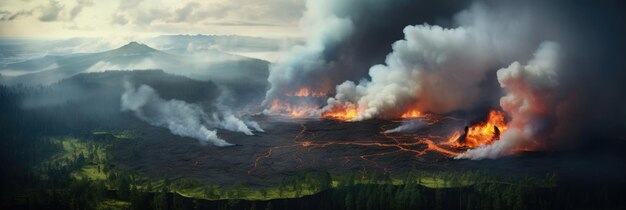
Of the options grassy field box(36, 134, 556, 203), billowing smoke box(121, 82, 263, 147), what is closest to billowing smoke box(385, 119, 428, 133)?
billowing smoke box(121, 82, 263, 147)

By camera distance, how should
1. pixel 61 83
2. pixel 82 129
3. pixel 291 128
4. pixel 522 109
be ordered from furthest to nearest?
1. pixel 61 83
2. pixel 82 129
3. pixel 291 128
4. pixel 522 109

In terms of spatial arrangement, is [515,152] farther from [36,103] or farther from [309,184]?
[36,103]

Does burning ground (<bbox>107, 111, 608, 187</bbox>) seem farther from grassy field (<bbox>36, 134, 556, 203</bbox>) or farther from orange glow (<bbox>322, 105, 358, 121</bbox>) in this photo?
orange glow (<bbox>322, 105, 358, 121</bbox>)

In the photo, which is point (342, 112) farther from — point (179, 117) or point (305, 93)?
point (179, 117)

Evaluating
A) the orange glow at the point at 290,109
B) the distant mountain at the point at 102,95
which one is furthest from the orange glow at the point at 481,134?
the distant mountain at the point at 102,95

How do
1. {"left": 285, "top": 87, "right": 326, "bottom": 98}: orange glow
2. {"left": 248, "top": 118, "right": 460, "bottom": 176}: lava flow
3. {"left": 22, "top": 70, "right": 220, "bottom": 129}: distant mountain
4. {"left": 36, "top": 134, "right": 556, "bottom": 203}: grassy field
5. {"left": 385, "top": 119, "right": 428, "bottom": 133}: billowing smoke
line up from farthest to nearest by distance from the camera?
{"left": 285, "top": 87, "right": 326, "bottom": 98}: orange glow
{"left": 22, "top": 70, "right": 220, "bottom": 129}: distant mountain
{"left": 385, "top": 119, "right": 428, "bottom": 133}: billowing smoke
{"left": 248, "top": 118, "right": 460, "bottom": 176}: lava flow
{"left": 36, "top": 134, "right": 556, "bottom": 203}: grassy field

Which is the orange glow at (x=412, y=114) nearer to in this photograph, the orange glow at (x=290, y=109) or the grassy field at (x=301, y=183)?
the orange glow at (x=290, y=109)

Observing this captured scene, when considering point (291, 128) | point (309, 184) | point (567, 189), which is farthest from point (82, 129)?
point (567, 189)
